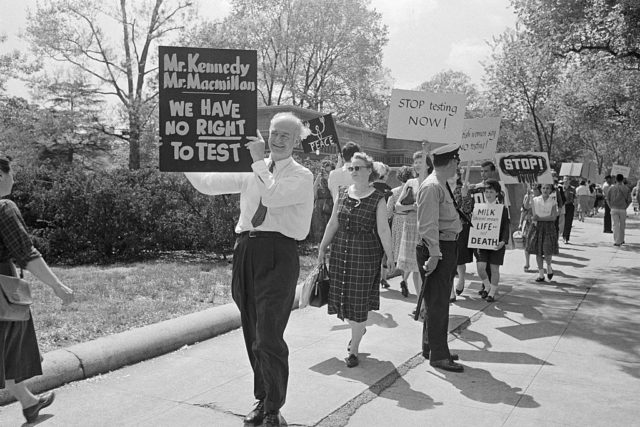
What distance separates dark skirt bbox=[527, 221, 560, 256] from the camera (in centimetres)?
970

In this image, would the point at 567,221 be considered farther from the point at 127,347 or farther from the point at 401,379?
the point at 127,347

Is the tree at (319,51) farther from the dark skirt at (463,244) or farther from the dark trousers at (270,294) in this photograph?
the dark trousers at (270,294)

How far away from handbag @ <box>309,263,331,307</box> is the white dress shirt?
1.67m

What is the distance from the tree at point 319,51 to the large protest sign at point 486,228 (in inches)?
1135

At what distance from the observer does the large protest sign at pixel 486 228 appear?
26.5ft

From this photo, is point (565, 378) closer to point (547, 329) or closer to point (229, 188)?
point (547, 329)

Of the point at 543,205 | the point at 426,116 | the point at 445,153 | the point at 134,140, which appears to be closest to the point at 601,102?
the point at 543,205

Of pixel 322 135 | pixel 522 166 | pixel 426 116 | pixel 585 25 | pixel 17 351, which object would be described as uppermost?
pixel 585 25

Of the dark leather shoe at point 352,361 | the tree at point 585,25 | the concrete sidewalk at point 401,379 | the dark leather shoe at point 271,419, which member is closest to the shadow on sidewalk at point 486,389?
the concrete sidewalk at point 401,379

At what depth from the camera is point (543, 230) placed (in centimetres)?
977

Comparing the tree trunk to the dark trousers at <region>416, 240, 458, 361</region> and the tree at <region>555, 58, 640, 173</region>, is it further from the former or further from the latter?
the dark trousers at <region>416, 240, 458, 361</region>

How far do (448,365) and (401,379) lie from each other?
50cm

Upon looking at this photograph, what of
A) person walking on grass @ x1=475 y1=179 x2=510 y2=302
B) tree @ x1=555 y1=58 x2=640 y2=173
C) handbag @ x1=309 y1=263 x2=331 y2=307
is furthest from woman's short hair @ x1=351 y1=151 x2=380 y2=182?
tree @ x1=555 y1=58 x2=640 y2=173

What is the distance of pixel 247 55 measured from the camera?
4004 mm
